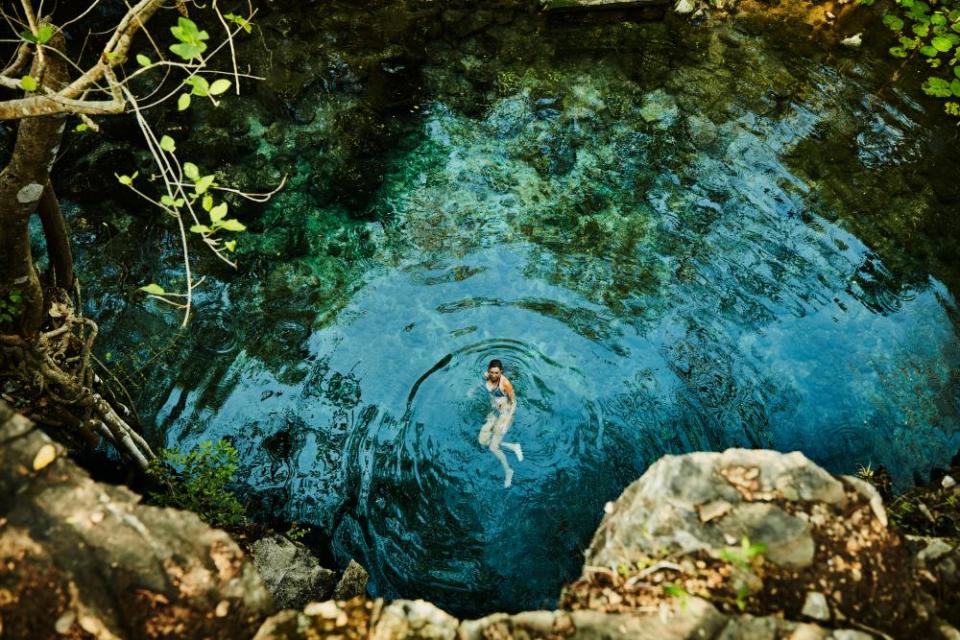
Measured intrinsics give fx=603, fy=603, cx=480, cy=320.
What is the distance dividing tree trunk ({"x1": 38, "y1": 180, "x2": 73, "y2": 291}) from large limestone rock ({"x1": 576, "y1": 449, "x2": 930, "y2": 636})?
16.7 ft

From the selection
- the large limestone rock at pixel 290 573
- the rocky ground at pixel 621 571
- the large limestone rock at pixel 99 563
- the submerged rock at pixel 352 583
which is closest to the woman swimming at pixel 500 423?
the submerged rock at pixel 352 583

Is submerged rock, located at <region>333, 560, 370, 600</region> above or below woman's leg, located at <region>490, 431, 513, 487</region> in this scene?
below

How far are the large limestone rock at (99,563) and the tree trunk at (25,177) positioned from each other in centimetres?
184

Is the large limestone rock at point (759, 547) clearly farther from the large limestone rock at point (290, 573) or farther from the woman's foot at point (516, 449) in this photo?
the large limestone rock at point (290, 573)

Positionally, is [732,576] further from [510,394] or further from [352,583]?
[352,583]

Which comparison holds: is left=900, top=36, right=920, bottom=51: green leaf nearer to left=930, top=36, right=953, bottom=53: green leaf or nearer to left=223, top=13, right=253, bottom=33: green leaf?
left=930, top=36, right=953, bottom=53: green leaf

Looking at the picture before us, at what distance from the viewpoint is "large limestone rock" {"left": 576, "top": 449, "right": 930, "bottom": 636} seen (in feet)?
11.4

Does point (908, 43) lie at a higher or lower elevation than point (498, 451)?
higher

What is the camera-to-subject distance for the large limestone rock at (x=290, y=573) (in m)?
5.26

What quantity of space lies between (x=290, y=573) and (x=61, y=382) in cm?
252

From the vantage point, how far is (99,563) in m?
3.14

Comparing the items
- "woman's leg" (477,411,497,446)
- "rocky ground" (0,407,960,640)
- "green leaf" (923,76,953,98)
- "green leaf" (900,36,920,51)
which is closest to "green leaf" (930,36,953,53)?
"green leaf" (900,36,920,51)

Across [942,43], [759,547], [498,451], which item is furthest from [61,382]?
[942,43]

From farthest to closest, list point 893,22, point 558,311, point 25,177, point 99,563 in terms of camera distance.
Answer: point 893,22 → point 558,311 → point 25,177 → point 99,563
